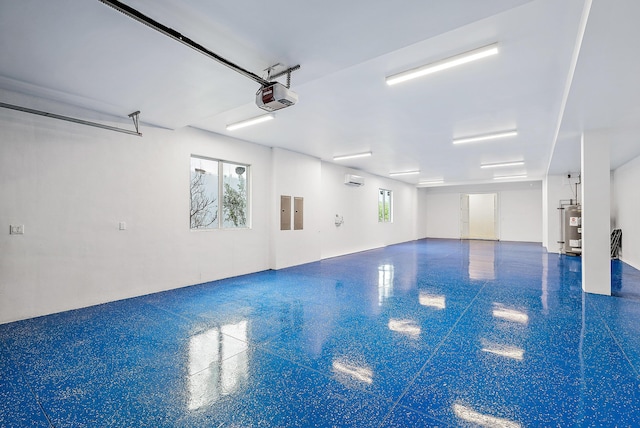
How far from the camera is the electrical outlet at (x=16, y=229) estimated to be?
347cm

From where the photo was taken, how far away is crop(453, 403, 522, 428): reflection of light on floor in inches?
68.8

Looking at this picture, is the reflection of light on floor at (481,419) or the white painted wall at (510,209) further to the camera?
the white painted wall at (510,209)

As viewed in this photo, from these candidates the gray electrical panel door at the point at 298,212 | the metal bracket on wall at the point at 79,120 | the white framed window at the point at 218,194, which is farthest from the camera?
the gray electrical panel door at the point at 298,212

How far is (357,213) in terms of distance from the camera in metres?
10.1

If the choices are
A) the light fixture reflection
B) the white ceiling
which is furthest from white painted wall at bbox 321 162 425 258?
the white ceiling

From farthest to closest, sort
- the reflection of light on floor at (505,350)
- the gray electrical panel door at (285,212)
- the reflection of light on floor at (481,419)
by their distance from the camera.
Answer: the gray electrical panel door at (285,212)
the reflection of light on floor at (505,350)
the reflection of light on floor at (481,419)

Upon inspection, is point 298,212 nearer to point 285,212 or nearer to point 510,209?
point 285,212

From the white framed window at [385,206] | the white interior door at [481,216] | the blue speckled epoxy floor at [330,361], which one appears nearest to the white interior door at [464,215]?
the white interior door at [481,216]

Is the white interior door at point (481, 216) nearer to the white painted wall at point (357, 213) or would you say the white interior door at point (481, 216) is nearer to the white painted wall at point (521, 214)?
the white painted wall at point (521, 214)

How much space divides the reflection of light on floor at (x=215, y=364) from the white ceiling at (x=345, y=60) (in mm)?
2760

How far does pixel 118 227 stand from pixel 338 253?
6113 millimetres

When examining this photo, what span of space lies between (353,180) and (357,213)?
4.34ft

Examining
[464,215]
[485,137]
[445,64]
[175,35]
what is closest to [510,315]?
[445,64]

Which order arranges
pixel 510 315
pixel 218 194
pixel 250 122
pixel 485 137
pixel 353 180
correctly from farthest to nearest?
pixel 353 180
pixel 218 194
pixel 485 137
pixel 250 122
pixel 510 315
